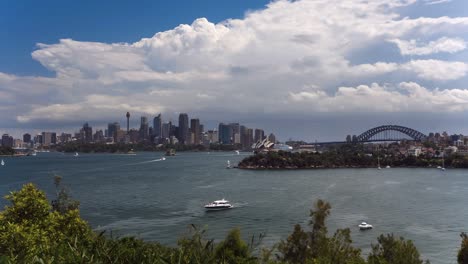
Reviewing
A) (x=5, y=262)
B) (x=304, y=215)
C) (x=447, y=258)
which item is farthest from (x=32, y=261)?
(x=304, y=215)

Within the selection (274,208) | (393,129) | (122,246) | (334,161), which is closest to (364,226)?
(274,208)

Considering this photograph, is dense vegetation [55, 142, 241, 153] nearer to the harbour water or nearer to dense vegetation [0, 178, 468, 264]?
the harbour water

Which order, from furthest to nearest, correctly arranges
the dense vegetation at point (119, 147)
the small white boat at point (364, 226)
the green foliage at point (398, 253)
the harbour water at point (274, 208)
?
the dense vegetation at point (119, 147)
the small white boat at point (364, 226)
the harbour water at point (274, 208)
the green foliage at point (398, 253)

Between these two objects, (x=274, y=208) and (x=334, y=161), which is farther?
(x=334, y=161)

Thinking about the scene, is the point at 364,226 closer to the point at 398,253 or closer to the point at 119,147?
the point at 398,253

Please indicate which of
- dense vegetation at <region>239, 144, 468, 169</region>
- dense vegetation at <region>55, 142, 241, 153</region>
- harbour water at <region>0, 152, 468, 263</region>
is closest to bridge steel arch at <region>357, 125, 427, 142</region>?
dense vegetation at <region>239, 144, 468, 169</region>

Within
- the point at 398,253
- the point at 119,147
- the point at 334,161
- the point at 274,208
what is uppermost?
the point at 119,147

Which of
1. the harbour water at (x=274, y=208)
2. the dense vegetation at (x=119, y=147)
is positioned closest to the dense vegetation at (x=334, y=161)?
the harbour water at (x=274, y=208)

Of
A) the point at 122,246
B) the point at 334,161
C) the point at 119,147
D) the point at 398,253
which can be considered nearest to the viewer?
the point at 122,246

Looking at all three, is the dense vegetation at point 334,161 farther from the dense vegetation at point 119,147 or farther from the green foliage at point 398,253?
the dense vegetation at point 119,147
